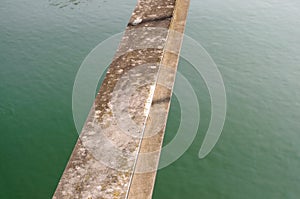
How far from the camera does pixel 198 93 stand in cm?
626

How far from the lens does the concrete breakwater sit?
73.7 inches

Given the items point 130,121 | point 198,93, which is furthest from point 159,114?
point 198,93

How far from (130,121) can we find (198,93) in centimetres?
417

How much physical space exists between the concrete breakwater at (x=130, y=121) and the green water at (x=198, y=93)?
2221 mm

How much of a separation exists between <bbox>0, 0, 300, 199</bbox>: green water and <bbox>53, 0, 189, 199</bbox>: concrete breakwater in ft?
7.29

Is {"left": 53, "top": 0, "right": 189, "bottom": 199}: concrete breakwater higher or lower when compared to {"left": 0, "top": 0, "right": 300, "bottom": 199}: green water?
higher

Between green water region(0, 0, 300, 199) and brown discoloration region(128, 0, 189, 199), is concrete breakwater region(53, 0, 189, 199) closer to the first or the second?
brown discoloration region(128, 0, 189, 199)

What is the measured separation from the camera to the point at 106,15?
867 centimetres

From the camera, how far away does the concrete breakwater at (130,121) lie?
6.14 feet

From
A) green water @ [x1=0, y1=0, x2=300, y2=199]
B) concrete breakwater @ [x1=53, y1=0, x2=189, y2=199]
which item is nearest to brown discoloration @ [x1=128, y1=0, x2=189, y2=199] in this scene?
concrete breakwater @ [x1=53, y1=0, x2=189, y2=199]

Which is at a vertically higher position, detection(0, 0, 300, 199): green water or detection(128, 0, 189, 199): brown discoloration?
detection(128, 0, 189, 199): brown discoloration

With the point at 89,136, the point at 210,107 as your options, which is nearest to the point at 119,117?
the point at 89,136

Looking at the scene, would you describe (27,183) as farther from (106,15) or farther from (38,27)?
(106,15)

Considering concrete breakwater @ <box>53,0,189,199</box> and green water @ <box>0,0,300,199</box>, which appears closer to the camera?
concrete breakwater @ <box>53,0,189,199</box>
